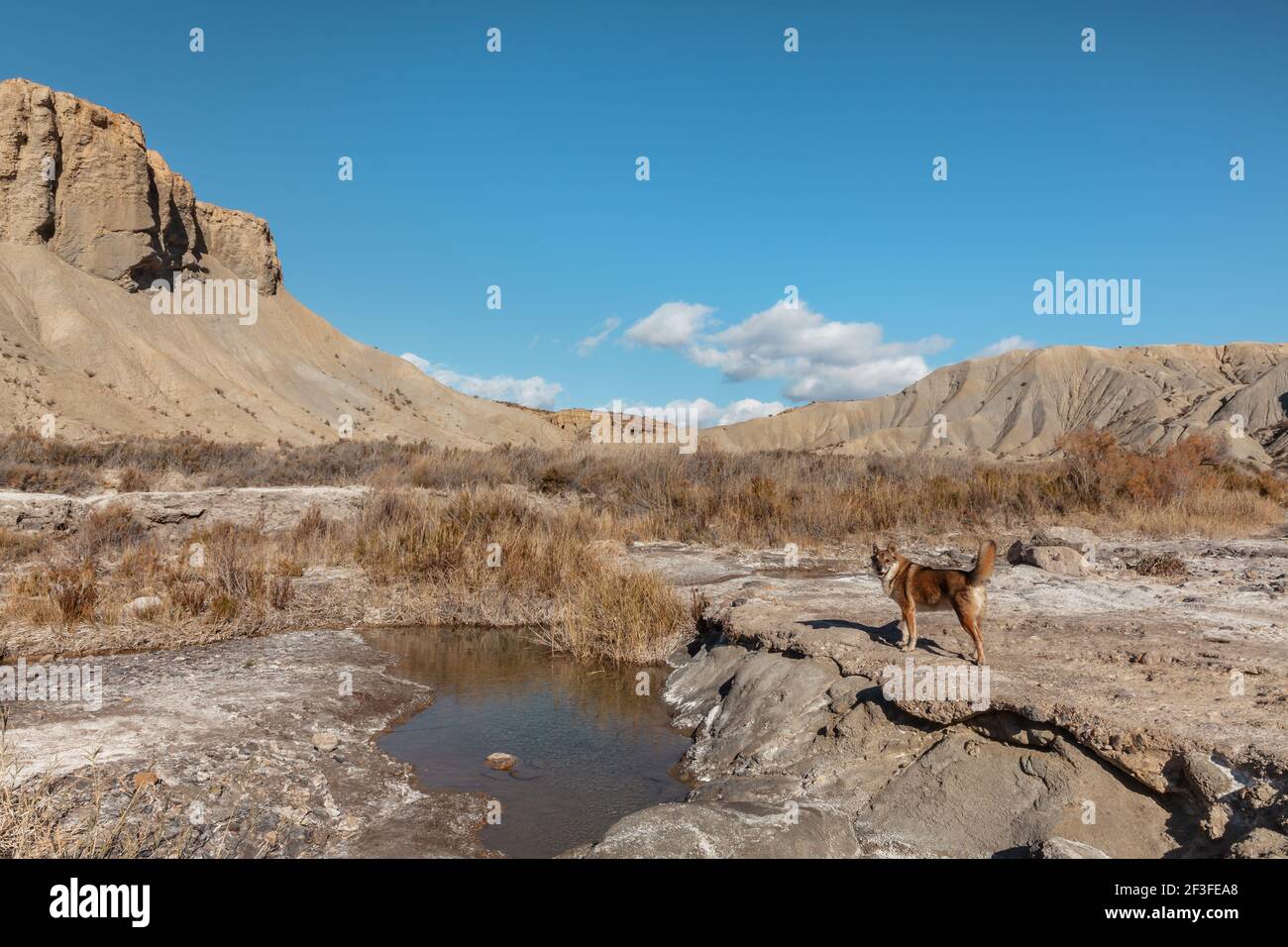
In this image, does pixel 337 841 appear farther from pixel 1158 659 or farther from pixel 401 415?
pixel 401 415

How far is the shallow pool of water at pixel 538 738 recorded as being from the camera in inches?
204

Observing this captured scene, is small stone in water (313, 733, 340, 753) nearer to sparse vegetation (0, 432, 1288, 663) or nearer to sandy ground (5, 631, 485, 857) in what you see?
sandy ground (5, 631, 485, 857)

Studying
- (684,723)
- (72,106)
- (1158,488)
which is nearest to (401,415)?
(72,106)

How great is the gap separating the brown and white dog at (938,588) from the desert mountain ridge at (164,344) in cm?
1673

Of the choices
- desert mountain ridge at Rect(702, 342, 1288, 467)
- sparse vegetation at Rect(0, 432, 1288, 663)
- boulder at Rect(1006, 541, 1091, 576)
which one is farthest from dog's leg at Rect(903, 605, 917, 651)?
desert mountain ridge at Rect(702, 342, 1288, 467)

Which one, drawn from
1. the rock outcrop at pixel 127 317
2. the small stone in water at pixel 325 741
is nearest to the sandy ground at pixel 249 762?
the small stone in water at pixel 325 741

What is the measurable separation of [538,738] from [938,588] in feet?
11.3

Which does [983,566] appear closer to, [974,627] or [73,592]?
[974,627]

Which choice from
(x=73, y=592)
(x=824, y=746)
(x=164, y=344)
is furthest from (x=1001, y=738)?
(x=164, y=344)

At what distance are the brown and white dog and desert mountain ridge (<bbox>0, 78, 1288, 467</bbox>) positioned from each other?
16.7 meters

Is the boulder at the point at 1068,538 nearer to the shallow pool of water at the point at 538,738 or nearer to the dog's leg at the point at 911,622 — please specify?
the dog's leg at the point at 911,622

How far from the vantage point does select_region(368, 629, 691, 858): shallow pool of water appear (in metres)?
5.18

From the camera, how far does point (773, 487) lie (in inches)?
622

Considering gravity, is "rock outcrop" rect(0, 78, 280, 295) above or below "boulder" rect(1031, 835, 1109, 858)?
above
